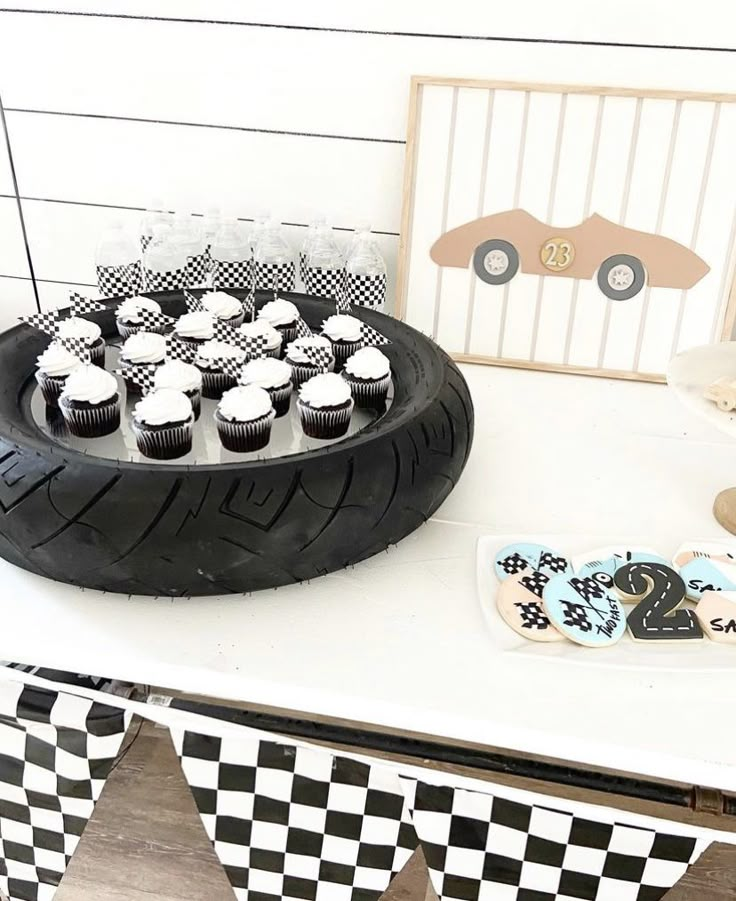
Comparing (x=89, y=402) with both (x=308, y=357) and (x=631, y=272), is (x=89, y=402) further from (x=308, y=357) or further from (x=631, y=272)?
(x=631, y=272)

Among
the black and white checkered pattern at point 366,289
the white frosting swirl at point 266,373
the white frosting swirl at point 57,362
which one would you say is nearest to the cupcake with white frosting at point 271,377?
the white frosting swirl at point 266,373

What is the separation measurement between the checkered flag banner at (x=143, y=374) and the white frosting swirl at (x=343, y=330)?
240 mm

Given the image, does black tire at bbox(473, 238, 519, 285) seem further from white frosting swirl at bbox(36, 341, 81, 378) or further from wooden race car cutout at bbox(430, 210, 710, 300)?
white frosting swirl at bbox(36, 341, 81, 378)

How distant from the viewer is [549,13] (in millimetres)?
1254

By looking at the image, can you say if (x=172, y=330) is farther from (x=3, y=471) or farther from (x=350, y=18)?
(x=350, y=18)

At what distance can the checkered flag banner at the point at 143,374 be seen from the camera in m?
1.11

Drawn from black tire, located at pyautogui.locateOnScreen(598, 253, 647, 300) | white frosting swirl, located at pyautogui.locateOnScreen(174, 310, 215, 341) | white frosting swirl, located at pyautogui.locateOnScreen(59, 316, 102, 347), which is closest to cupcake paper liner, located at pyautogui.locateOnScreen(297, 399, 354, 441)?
white frosting swirl, located at pyautogui.locateOnScreen(174, 310, 215, 341)

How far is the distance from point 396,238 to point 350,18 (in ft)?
1.13

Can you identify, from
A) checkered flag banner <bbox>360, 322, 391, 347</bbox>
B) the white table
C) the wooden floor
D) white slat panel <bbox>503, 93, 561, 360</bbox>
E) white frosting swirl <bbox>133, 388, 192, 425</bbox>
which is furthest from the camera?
white slat panel <bbox>503, 93, 561, 360</bbox>

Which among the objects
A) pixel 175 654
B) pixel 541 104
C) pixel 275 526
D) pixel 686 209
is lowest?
pixel 175 654

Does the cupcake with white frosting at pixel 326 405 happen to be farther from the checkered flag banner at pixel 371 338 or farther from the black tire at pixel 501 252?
the black tire at pixel 501 252

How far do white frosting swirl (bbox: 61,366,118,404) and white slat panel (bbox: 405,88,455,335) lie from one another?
60 cm

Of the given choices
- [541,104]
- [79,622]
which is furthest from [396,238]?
[79,622]

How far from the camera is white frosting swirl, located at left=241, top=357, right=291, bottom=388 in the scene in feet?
3.53
